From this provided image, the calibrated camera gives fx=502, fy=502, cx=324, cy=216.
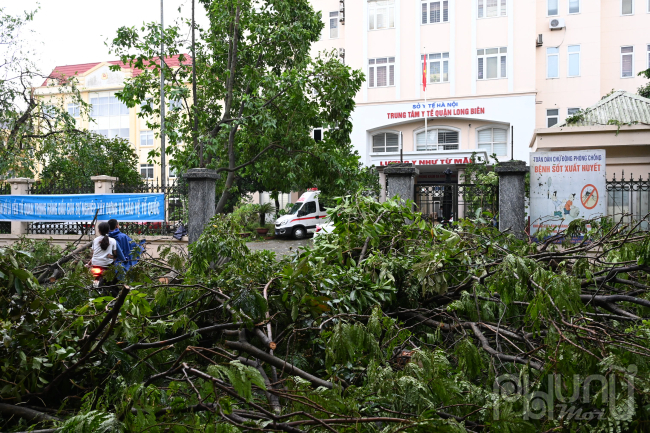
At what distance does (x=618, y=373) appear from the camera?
6.82 ft

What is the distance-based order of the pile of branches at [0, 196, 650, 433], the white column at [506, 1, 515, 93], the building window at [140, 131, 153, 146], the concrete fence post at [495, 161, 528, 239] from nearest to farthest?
the pile of branches at [0, 196, 650, 433] → the concrete fence post at [495, 161, 528, 239] → the white column at [506, 1, 515, 93] → the building window at [140, 131, 153, 146]

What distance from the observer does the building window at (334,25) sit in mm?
32781

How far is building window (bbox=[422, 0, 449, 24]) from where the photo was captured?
28922mm

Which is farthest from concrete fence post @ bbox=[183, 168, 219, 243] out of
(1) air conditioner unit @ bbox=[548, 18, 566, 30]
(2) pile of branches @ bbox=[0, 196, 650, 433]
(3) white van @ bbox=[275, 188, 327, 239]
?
(1) air conditioner unit @ bbox=[548, 18, 566, 30]

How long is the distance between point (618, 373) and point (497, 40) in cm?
2905

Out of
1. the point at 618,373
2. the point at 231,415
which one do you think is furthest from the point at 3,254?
the point at 618,373

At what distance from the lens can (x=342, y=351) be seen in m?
2.44

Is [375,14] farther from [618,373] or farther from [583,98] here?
[618,373]

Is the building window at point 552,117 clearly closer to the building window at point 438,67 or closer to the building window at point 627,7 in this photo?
the building window at point 438,67

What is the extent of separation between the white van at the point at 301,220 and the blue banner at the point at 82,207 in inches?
409

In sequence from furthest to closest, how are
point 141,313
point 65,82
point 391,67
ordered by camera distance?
point 391,67 → point 65,82 → point 141,313

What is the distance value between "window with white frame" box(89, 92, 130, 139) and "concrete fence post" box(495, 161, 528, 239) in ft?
124

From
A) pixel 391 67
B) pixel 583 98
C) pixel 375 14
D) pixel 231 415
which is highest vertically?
pixel 375 14

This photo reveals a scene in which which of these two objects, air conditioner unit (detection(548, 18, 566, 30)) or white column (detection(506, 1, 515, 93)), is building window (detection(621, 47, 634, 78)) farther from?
white column (detection(506, 1, 515, 93))
